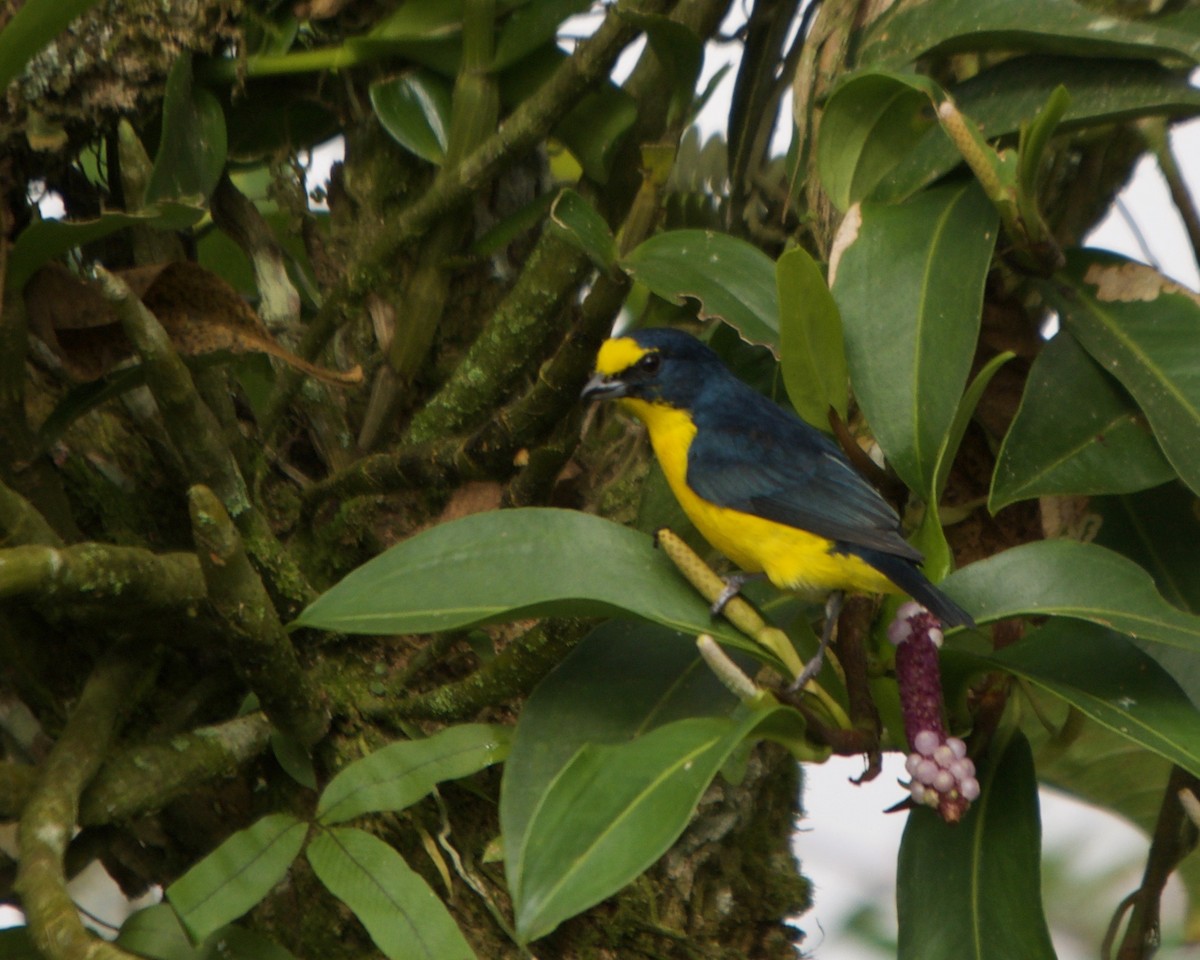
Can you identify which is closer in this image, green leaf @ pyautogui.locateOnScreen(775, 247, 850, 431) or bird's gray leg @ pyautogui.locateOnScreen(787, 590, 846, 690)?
bird's gray leg @ pyautogui.locateOnScreen(787, 590, 846, 690)

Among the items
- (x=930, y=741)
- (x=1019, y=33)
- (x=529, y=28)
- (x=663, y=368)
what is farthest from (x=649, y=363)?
(x=930, y=741)

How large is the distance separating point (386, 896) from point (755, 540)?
1.74ft

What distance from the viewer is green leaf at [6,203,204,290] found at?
1.23 m

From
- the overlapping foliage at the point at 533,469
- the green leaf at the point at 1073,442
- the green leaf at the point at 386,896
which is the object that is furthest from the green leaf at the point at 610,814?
the green leaf at the point at 1073,442

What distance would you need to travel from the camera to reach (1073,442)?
48.4 inches

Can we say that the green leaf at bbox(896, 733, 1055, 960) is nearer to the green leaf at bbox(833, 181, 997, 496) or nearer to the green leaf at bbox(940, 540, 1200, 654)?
the green leaf at bbox(940, 540, 1200, 654)

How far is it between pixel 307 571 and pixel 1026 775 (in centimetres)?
78

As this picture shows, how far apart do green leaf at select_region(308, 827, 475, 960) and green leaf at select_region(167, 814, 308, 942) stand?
0.03m

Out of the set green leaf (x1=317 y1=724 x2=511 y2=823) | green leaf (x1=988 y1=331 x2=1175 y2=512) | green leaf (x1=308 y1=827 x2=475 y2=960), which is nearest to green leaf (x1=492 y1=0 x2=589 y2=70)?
green leaf (x1=988 y1=331 x2=1175 y2=512)

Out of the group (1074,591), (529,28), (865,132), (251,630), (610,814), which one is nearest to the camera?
(610,814)

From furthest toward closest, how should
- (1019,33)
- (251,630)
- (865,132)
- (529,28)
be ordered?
(529,28)
(865,132)
(1019,33)
(251,630)

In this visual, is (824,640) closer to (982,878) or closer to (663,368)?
(982,878)

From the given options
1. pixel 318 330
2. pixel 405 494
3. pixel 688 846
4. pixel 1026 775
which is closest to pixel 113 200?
pixel 318 330

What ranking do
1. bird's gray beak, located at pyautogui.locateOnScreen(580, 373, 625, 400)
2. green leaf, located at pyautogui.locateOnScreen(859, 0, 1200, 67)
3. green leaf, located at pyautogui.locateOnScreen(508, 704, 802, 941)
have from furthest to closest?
bird's gray beak, located at pyautogui.locateOnScreen(580, 373, 625, 400) < green leaf, located at pyautogui.locateOnScreen(859, 0, 1200, 67) < green leaf, located at pyautogui.locateOnScreen(508, 704, 802, 941)
